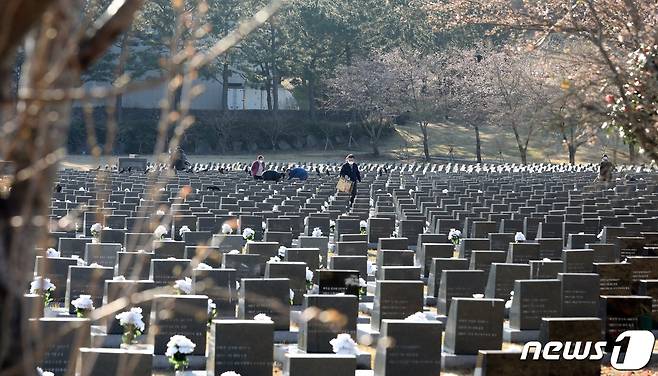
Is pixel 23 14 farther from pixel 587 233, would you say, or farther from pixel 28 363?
pixel 587 233

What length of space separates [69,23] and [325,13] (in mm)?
75983

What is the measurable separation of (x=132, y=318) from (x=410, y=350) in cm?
279

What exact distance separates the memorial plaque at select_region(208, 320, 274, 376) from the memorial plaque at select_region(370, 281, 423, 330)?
313 centimetres

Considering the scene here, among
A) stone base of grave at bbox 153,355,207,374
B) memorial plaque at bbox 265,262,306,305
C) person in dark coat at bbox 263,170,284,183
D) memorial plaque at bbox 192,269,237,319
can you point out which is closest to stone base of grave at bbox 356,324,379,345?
memorial plaque at bbox 265,262,306,305

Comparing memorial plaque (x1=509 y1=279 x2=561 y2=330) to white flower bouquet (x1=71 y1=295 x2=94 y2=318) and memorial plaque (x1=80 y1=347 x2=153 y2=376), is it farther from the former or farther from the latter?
memorial plaque (x1=80 y1=347 x2=153 y2=376)

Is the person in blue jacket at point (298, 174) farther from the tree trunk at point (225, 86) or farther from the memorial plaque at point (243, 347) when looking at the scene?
the memorial plaque at point (243, 347)

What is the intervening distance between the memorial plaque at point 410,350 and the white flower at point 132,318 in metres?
2.51

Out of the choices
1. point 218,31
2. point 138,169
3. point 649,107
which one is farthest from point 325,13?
point 649,107

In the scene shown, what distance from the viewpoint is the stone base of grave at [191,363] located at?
11.2 metres

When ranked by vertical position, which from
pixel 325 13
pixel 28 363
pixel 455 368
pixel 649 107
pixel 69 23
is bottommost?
pixel 455 368

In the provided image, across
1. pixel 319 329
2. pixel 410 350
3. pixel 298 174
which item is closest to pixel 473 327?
pixel 319 329

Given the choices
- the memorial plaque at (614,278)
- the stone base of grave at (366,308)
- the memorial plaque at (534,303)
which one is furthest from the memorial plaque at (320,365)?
the memorial plaque at (614,278)

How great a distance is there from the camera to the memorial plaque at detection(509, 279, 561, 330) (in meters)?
13.7

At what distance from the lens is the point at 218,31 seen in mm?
66125
